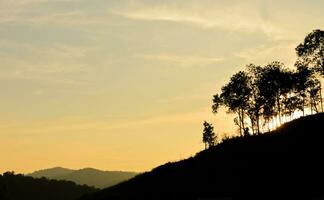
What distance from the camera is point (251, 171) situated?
7681 cm

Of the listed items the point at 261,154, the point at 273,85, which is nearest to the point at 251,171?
the point at 261,154

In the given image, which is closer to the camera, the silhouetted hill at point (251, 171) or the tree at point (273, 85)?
the silhouetted hill at point (251, 171)

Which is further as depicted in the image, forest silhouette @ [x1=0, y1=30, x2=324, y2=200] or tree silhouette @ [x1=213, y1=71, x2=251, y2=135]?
tree silhouette @ [x1=213, y1=71, x2=251, y2=135]

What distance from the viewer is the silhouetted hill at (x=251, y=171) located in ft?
203

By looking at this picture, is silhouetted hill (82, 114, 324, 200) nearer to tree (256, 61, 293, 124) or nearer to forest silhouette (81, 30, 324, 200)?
forest silhouette (81, 30, 324, 200)

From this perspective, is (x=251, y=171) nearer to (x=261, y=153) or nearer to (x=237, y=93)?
(x=261, y=153)

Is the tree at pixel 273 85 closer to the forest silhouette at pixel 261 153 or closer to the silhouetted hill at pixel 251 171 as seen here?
the forest silhouette at pixel 261 153

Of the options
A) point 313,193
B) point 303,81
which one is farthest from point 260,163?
point 303,81

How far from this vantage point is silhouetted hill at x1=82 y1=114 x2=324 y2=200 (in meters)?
61.8

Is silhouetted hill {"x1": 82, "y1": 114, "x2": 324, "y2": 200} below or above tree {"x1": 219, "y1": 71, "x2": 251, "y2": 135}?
below

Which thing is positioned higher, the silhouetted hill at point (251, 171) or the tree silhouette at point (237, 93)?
the tree silhouette at point (237, 93)

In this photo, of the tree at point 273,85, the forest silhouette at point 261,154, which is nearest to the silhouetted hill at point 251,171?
the forest silhouette at point 261,154

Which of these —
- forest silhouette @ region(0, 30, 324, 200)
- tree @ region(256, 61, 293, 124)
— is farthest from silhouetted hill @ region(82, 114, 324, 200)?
tree @ region(256, 61, 293, 124)

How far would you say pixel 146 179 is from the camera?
347 feet
